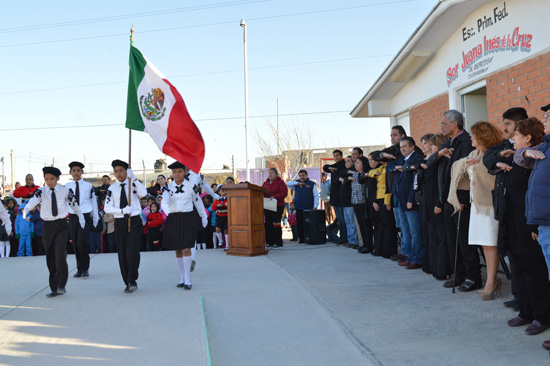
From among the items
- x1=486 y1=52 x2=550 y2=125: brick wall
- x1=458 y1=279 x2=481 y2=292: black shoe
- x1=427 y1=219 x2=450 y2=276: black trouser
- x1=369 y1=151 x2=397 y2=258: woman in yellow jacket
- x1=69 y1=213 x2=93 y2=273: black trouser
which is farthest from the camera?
x1=369 y1=151 x2=397 y2=258: woman in yellow jacket

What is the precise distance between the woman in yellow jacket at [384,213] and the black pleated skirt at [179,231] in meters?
3.50

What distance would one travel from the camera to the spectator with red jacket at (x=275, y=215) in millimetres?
12594

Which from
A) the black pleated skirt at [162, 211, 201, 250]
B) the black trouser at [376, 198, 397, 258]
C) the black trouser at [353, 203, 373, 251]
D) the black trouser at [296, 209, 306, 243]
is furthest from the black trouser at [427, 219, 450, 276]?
the black trouser at [296, 209, 306, 243]

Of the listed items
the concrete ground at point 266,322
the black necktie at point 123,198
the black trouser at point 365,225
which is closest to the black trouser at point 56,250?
the concrete ground at point 266,322

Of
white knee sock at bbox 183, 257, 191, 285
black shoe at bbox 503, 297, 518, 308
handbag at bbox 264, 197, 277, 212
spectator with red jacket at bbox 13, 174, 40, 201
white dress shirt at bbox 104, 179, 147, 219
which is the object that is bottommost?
black shoe at bbox 503, 297, 518, 308

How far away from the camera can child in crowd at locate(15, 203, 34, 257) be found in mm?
13109

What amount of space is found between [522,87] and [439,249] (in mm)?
2844

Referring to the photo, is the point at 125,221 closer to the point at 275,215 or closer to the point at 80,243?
the point at 80,243

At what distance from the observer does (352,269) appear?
27.7 ft

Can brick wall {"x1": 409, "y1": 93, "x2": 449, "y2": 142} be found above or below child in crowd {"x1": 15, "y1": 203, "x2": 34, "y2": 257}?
above

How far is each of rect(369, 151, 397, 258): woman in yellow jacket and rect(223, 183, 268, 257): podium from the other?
278 centimetres

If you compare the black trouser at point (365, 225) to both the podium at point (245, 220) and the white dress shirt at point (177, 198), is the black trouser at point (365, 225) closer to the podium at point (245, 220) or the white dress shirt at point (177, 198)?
the podium at point (245, 220)

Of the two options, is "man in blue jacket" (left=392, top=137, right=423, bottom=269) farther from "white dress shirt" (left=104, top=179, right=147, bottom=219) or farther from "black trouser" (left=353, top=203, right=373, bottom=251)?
"white dress shirt" (left=104, top=179, right=147, bottom=219)

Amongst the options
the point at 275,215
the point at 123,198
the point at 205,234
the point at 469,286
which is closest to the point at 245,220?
the point at 275,215
